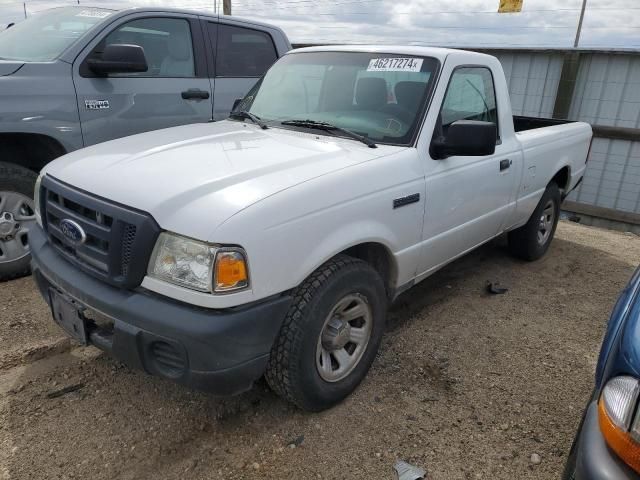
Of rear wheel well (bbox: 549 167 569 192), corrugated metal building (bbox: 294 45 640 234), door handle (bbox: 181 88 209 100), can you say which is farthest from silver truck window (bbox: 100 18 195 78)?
corrugated metal building (bbox: 294 45 640 234)

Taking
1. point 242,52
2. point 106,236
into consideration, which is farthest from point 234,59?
point 106,236

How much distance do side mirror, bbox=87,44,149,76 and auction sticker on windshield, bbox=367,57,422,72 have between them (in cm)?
182

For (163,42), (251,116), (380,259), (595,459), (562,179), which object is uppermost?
(163,42)

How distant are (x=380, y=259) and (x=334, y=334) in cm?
57

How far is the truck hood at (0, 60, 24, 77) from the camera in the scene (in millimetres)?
3639

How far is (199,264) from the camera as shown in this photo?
2.06m

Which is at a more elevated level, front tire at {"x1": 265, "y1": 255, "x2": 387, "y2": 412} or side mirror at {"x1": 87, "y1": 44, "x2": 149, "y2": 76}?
side mirror at {"x1": 87, "y1": 44, "x2": 149, "y2": 76}

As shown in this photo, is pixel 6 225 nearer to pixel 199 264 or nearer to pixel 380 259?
pixel 199 264

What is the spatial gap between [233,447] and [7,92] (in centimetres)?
291

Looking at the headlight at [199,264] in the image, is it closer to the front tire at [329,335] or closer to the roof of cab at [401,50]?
the front tire at [329,335]

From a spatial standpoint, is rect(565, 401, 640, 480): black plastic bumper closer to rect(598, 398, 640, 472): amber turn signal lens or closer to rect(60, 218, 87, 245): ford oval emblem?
rect(598, 398, 640, 472): amber turn signal lens

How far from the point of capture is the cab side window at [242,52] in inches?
194

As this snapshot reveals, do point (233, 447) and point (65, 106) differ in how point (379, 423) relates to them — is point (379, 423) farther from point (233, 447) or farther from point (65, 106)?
point (65, 106)

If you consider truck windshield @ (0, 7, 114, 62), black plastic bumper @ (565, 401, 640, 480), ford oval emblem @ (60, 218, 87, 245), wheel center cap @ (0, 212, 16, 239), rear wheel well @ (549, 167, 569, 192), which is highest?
truck windshield @ (0, 7, 114, 62)
